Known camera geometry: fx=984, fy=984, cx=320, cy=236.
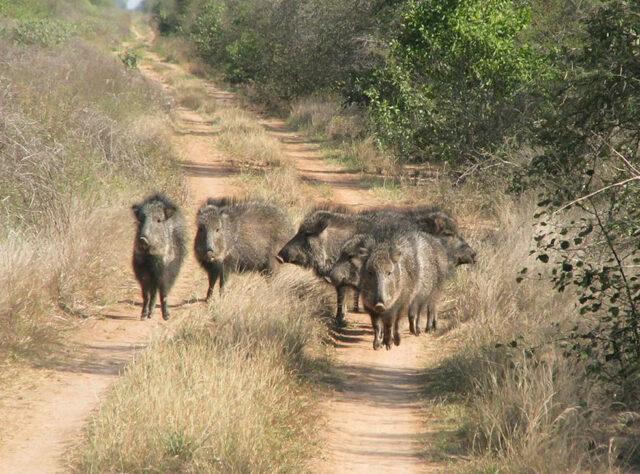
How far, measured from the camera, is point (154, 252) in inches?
414

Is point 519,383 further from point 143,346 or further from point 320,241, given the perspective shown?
point 320,241

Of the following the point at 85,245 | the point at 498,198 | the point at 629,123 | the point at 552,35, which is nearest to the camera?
the point at 629,123

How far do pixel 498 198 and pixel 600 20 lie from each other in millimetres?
7828

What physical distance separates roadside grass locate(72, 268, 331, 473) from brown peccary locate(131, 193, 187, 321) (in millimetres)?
1280

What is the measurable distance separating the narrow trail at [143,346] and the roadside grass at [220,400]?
0.76 feet

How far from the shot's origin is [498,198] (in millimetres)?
15273

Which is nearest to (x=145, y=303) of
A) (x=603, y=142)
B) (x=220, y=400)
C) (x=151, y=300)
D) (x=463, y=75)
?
(x=151, y=300)

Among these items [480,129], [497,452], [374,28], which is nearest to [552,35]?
[480,129]

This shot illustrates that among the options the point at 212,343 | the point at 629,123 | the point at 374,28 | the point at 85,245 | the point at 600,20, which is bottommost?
the point at 212,343

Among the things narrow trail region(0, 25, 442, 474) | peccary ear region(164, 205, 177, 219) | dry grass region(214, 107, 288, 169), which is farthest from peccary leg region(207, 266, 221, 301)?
dry grass region(214, 107, 288, 169)

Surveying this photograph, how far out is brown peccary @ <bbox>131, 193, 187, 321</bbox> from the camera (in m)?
10.5

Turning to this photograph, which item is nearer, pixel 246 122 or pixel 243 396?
pixel 243 396

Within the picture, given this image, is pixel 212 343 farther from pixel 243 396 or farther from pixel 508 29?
pixel 508 29

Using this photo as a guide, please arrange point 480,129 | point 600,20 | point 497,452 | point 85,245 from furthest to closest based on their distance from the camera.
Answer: point 480,129, point 85,245, point 600,20, point 497,452
